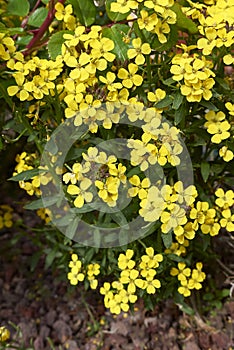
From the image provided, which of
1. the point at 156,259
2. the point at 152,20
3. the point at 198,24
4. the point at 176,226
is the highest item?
the point at 152,20

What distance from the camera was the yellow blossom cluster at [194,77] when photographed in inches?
47.6

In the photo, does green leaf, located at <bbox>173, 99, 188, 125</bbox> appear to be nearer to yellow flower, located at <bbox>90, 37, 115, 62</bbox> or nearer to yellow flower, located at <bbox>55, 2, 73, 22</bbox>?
yellow flower, located at <bbox>90, 37, 115, 62</bbox>

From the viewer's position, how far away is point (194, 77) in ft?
3.95

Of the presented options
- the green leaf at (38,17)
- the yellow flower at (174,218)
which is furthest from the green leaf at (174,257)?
the green leaf at (38,17)

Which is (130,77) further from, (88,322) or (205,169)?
(88,322)

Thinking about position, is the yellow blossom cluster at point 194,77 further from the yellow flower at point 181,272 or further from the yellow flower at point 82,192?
the yellow flower at point 181,272

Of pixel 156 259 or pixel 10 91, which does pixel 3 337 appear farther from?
pixel 10 91

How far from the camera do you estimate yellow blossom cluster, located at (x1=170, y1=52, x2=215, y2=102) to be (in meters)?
1.21

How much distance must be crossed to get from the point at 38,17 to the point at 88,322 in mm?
990

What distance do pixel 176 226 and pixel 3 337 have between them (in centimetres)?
57

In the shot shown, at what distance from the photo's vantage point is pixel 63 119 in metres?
1.44

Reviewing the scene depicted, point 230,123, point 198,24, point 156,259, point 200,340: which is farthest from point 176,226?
point 200,340

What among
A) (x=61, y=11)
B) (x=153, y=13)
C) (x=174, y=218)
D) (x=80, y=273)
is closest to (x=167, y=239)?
(x=174, y=218)

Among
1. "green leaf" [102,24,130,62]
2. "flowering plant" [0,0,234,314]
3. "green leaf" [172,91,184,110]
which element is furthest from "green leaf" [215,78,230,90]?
"green leaf" [102,24,130,62]
